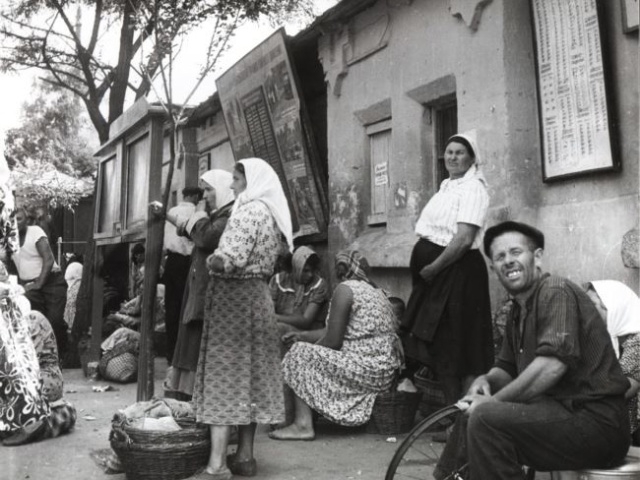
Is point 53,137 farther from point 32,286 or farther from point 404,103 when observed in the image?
point 404,103

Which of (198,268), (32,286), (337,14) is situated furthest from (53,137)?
(198,268)

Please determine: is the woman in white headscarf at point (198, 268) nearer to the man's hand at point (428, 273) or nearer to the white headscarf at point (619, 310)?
the man's hand at point (428, 273)

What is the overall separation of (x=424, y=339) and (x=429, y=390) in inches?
42.7

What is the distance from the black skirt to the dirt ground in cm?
74

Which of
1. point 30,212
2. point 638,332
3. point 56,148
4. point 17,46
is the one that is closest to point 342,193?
point 30,212

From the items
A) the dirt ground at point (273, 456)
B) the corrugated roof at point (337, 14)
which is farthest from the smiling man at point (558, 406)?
the corrugated roof at point (337, 14)

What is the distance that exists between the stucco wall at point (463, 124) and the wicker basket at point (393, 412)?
1.08 meters

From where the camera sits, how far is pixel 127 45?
11.0 metres

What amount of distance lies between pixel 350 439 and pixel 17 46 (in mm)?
9439

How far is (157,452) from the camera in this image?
14.3ft

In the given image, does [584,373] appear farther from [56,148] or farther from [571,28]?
[56,148]

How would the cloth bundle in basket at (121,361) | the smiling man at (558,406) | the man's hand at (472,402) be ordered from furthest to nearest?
1. the cloth bundle in basket at (121,361)
2. the man's hand at (472,402)
3. the smiling man at (558,406)

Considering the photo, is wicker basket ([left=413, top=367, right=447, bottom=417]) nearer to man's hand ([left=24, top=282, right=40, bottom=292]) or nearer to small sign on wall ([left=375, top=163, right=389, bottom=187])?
small sign on wall ([left=375, top=163, right=389, bottom=187])

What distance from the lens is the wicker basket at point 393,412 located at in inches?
227
